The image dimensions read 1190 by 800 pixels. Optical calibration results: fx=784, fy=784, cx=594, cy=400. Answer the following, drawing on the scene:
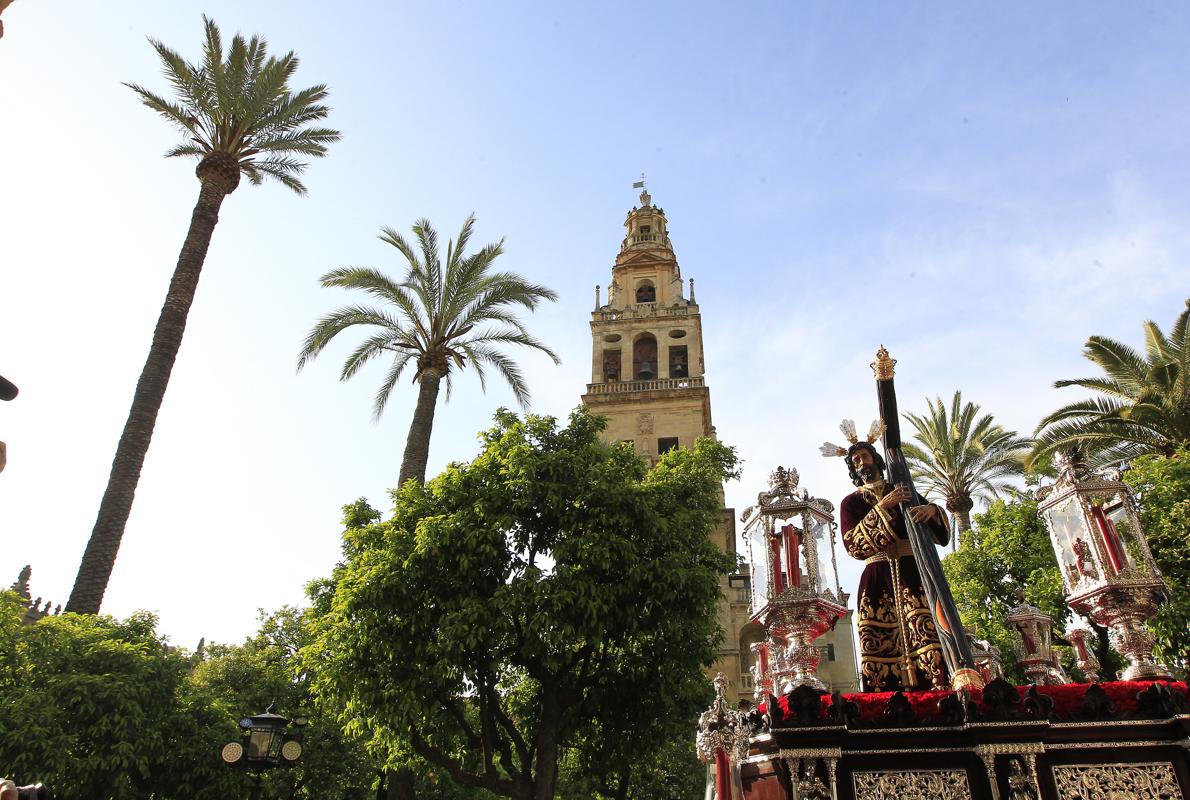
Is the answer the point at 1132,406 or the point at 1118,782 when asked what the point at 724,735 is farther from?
the point at 1132,406

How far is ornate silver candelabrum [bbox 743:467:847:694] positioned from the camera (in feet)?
22.9

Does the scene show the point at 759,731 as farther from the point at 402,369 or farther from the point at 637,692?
the point at 402,369

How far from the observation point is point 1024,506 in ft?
70.5

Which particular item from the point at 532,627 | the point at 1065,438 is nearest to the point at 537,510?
the point at 532,627

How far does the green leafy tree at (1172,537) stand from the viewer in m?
15.7

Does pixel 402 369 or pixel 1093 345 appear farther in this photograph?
pixel 402 369

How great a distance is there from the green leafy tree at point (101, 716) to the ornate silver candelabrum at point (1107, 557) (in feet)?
47.4

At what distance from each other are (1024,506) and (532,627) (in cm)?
1531

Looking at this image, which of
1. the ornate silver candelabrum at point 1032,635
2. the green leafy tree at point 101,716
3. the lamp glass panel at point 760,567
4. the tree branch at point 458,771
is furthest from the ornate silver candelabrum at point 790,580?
the green leafy tree at point 101,716

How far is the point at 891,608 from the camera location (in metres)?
7.38

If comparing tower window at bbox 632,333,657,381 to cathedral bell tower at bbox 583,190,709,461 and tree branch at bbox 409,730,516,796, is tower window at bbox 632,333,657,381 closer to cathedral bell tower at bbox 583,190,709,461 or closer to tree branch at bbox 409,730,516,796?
cathedral bell tower at bbox 583,190,709,461

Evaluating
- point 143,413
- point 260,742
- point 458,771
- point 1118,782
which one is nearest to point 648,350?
point 143,413

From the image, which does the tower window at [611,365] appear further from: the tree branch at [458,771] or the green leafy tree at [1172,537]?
the tree branch at [458,771]

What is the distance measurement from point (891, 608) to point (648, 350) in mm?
31743
